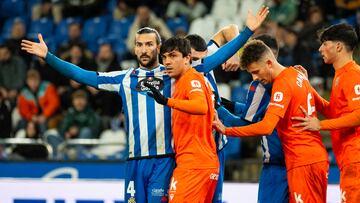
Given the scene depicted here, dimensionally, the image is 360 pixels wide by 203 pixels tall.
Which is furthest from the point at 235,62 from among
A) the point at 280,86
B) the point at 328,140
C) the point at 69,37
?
the point at 69,37

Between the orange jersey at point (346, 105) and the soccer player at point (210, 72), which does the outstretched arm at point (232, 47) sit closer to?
the soccer player at point (210, 72)

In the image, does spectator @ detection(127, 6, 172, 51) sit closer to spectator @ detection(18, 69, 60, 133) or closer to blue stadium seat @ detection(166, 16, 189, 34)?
blue stadium seat @ detection(166, 16, 189, 34)

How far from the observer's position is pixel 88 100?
1450 cm

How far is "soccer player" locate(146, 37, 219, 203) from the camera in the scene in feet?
22.7

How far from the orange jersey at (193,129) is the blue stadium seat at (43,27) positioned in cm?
1101

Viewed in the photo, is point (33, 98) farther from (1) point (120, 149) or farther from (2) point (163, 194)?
(2) point (163, 194)

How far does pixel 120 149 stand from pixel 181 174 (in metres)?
6.36

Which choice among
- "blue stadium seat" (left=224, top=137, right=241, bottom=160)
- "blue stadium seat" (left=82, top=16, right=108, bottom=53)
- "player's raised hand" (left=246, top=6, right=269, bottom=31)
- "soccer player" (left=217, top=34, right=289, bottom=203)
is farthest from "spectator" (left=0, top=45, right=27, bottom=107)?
"player's raised hand" (left=246, top=6, right=269, bottom=31)

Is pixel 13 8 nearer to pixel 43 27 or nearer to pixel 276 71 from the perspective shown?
pixel 43 27

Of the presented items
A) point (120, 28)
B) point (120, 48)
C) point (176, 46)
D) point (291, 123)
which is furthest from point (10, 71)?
point (291, 123)

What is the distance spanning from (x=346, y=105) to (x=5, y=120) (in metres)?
8.15

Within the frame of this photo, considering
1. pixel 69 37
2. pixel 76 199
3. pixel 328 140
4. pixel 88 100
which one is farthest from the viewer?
pixel 69 37

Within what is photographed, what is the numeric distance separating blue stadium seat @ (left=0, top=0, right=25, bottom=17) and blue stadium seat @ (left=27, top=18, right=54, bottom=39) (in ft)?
2.33

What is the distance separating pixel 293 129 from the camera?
721 centimetres
